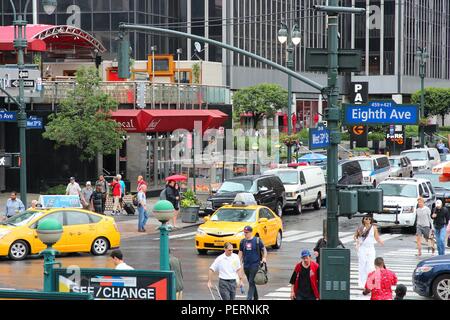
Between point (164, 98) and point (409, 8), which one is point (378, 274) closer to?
point (164, 98)

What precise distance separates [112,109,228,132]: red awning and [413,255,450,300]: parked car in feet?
93.3

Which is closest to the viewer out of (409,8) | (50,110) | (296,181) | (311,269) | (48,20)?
(311,269)

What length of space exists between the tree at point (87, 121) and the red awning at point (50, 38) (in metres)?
4.19

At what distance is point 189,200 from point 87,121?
8.27m

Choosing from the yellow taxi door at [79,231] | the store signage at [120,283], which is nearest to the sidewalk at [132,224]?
the yellow taxi door at [79,231]

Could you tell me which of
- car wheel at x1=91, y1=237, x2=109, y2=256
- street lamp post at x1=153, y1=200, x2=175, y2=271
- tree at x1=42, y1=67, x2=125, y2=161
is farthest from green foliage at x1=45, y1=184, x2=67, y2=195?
street lamp post at x1=153, y1=200, x2=175, y2=271

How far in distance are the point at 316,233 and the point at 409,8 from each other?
240 feet

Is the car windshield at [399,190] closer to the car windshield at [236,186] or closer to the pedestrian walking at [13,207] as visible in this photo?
the car windshield at [236,186]

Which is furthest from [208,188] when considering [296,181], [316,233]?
[316,233]

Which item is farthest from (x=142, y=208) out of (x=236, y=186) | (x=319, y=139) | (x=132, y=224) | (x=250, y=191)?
(x=319, y=139)

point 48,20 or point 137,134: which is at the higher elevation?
point 48,20

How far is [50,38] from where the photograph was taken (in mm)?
51094
